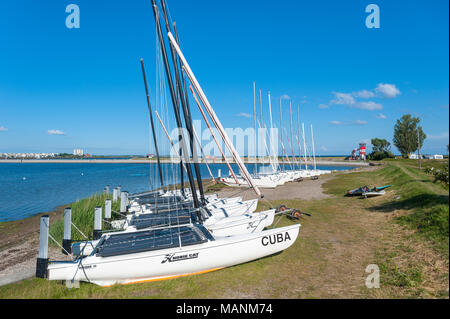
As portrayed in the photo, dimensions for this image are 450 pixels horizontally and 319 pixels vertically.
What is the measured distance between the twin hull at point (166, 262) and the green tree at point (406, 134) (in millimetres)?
88863

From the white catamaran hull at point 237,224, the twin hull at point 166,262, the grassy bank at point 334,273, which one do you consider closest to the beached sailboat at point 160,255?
the twin hull at point 166,262

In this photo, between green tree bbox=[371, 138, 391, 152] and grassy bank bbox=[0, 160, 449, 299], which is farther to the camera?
green tree bbox=[371, 138, 391, 152]

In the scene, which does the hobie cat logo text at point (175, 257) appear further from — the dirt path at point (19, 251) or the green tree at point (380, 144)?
the green tree at point (380, 144)

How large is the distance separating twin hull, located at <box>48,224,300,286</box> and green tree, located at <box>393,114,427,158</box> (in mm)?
88863

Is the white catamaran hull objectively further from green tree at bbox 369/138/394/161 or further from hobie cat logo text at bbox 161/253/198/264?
green tree at bbox 369/138/394/161

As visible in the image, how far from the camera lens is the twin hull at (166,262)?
745cm

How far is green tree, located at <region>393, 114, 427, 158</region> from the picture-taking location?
3062 inches

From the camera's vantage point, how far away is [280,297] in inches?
266

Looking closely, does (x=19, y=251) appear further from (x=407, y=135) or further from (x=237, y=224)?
(x=407, y=135)

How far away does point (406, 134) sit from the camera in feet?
259

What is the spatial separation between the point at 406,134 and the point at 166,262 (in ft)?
305

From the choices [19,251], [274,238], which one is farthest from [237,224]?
[19,251]

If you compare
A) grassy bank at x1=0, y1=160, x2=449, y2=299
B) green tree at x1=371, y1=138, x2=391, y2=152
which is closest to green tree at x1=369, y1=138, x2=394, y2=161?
green tree at x1=371, y1=138, x2=391, y2=152
